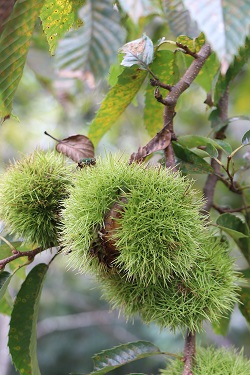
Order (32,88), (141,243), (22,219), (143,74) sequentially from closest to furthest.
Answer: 1. (141,243)
2. (22,219)
3. (143,74)
4. (32,88)

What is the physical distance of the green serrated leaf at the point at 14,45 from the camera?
89 cm

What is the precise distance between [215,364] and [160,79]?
81cm

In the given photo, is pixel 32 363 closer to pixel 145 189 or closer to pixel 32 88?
pixel 145 189

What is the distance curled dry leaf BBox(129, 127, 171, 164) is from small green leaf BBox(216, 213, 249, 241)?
263mm

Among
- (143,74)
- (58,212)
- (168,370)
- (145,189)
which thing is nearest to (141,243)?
(145,189)

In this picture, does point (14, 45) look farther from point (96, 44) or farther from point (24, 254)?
point (24, 254)

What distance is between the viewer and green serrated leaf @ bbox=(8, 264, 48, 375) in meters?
1.25

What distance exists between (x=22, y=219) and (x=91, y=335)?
4144 millimetres

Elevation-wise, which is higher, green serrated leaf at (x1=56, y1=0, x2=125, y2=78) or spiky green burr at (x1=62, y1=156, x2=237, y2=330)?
green serrated leaf at (x1=56, y1=0, x2=125, y2=78)

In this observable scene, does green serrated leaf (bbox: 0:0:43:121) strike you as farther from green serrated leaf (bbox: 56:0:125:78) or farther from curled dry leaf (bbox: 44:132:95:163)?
curled dry leaf (bbox: 44:132:95:163)

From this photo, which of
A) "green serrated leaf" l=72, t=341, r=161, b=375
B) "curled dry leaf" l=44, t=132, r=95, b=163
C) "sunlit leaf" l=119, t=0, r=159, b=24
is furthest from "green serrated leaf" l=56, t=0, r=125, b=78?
"green serrated leaf" l=72, t=341, r=161, b=375

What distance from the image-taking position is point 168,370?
1.22 meters

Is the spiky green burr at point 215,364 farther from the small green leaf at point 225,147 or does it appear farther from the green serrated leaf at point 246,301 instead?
the small green leaf at point 225,147

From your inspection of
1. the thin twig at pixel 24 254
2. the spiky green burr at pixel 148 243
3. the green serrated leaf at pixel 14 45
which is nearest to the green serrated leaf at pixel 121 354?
the spiky green burr at pixel 148 243
